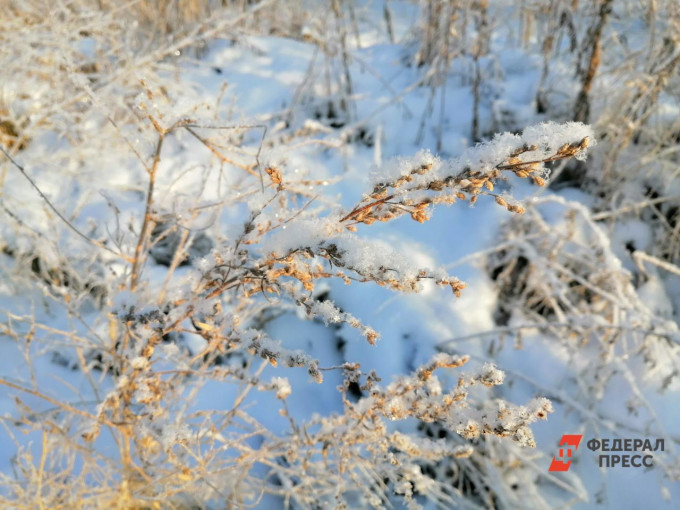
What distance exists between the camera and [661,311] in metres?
2.01

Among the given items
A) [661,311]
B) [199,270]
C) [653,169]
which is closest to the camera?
[199,270]

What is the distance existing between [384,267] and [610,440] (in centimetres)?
145

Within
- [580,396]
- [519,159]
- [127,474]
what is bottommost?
[580,396]

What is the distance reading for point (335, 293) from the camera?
6.33 feet

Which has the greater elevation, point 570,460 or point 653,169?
point 653,169

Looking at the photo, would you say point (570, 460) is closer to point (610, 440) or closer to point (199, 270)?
point (610, 440)

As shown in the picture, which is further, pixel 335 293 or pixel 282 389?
pixel 335 293

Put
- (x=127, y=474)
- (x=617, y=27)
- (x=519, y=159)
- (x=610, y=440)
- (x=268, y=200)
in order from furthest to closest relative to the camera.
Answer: (x=617, y=27), (x=610, y=440), (x=127, y=474), (x=268, y=200), (x=519, y=159)

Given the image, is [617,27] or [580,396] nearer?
[580,396]

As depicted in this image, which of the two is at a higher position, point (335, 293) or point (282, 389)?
point (282, 389)

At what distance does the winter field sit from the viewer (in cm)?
99

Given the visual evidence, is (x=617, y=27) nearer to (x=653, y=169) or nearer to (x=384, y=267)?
(x=653, y=169)

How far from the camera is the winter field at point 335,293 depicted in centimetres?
99

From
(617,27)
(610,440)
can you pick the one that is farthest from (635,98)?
(610,440)
